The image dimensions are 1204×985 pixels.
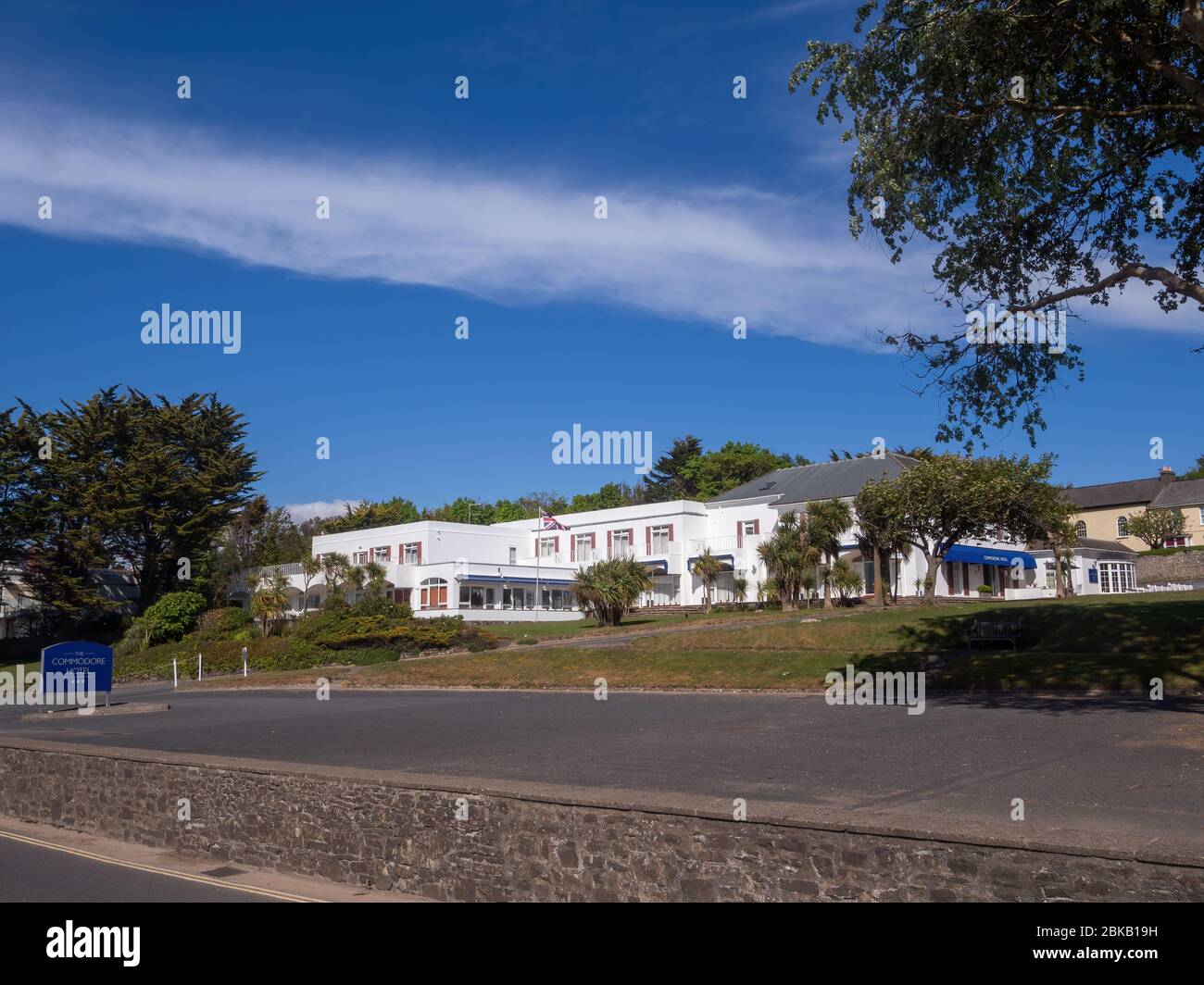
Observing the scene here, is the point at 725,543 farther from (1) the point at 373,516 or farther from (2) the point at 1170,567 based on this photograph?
(1) the point at 373,516

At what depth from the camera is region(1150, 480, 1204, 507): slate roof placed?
66062 millimetres

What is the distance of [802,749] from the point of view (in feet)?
41.9

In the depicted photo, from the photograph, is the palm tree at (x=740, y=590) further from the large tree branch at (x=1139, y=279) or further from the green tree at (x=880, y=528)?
the large tree branch at (x=1139, y=279)

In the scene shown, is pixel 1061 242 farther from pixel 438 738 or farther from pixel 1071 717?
pixel 438 738

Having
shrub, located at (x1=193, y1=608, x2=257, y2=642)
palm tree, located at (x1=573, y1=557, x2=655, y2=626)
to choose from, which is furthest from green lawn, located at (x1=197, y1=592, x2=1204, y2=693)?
shrub, located at (x1=193, y1=608, x2=257, y2=642)

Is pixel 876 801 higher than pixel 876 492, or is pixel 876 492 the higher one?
pixel 876 492

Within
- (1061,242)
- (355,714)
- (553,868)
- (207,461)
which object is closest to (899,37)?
(1061,242)

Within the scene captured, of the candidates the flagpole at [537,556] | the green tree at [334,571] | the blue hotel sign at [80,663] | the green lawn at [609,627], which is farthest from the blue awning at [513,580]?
the blue hotel sign at [80,663]

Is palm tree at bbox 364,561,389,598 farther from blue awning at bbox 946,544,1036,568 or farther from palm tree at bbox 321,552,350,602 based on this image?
blue awning at bbox 946,544,1036,568

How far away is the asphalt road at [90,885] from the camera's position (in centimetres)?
845

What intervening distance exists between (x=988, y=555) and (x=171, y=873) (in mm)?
45261

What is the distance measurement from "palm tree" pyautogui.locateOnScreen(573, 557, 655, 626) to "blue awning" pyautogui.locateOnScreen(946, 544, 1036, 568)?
47.8ft
